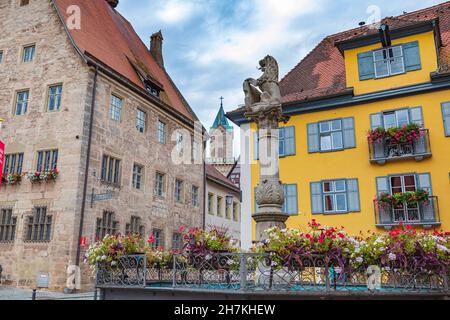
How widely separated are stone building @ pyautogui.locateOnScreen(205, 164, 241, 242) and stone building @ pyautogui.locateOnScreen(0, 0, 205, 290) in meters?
5.60

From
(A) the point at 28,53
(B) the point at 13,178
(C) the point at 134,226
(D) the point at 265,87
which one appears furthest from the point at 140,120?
(D) the point at 265,87

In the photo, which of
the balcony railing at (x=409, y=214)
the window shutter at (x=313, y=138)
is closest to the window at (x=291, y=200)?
the window shutter at (x=313, y=138)

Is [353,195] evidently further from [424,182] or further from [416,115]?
[416,115]

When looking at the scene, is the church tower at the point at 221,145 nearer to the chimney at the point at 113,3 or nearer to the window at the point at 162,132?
the chimney at the point at 113,3

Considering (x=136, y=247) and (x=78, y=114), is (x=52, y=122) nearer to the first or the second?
(x=78, y=114)

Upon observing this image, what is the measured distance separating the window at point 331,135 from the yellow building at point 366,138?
0.13 ft

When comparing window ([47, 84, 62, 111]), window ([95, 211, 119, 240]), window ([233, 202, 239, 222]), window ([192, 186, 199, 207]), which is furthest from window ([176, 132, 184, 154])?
window ([233, 202, 239, 222])

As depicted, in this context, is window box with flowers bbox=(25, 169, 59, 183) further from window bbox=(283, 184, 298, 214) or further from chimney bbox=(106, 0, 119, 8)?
chimney bbox=(106, 0, 119, 8)

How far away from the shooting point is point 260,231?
838cm

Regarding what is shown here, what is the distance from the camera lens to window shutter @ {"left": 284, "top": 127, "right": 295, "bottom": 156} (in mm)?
17938

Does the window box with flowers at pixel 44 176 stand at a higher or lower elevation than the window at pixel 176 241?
higher

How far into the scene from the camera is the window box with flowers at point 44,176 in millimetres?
17047

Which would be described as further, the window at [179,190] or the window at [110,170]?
the window at [179,190]

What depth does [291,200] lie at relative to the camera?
56.9 feet
